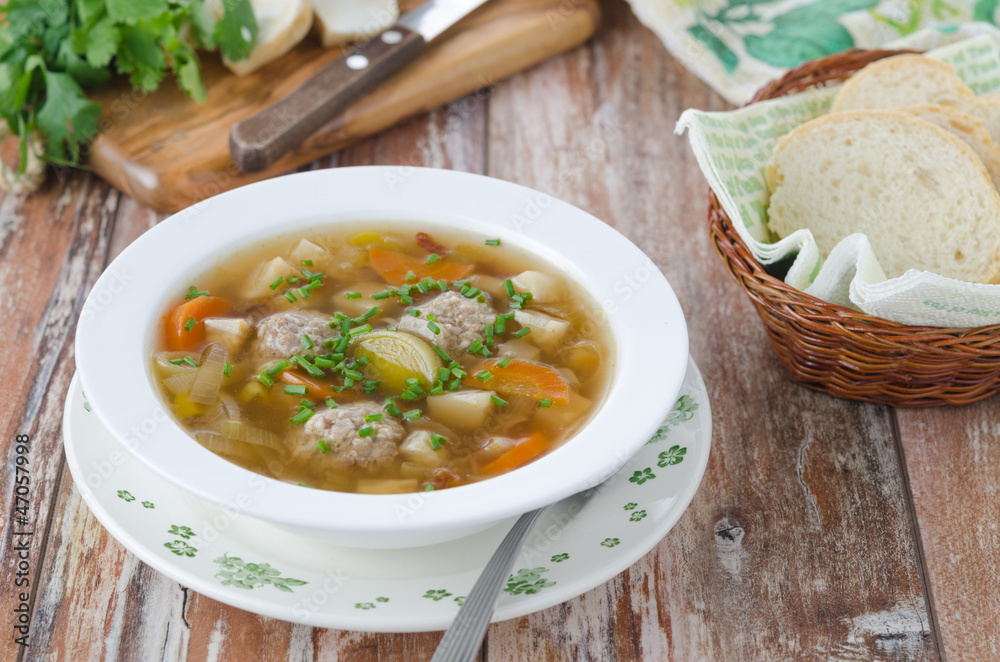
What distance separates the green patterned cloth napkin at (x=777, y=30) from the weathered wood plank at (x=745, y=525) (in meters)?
0.56

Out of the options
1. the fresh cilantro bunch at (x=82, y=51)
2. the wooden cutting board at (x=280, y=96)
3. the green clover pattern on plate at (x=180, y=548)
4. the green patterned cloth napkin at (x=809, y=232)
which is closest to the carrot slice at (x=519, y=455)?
the green clover pattern on plate at (x=180, y=548)

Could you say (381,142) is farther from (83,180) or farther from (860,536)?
(860,536)

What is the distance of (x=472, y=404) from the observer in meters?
2.20

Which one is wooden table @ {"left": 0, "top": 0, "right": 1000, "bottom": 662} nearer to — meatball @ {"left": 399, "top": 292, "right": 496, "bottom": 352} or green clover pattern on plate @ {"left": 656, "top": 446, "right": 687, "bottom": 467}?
green clover pattern on plate @ {"left": 656, "top": 446, "right": 687, "bottom": 467}

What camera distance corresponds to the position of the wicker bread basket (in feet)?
7.84

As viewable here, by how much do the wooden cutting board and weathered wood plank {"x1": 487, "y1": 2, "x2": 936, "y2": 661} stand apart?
52 cm

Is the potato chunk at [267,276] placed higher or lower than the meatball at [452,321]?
higher

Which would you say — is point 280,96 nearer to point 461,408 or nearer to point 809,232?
point 461,408

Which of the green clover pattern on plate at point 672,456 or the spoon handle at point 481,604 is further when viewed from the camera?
the green clover pattern on plate at point 672,456

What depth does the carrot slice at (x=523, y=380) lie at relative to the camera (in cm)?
225

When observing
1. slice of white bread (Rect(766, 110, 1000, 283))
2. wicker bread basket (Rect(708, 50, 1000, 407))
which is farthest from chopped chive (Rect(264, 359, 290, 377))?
slice of white bread (Rect(766, 110, 1000, 283))

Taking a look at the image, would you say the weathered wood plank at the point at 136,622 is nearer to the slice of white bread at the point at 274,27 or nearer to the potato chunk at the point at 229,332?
the potato chunk at the point at 229,332

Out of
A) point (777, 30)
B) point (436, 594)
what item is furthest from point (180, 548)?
point (777, 30)

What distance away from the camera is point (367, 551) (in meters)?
2.01
